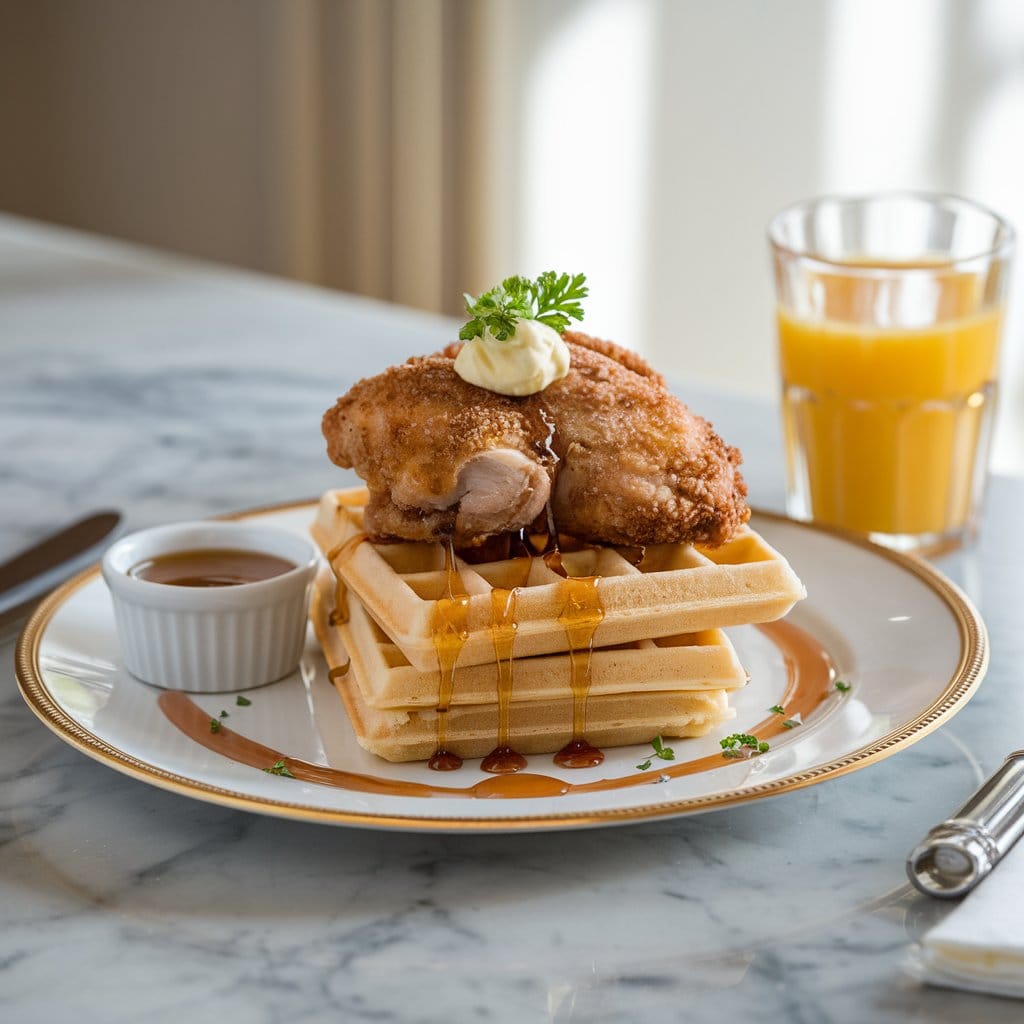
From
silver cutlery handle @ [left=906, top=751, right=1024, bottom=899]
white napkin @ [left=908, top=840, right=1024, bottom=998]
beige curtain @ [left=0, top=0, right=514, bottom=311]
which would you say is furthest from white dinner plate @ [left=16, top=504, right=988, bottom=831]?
beige curtain @ [left=0, top=0, right=514, bottom=311]

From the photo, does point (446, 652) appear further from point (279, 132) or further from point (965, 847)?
point (279, 132)

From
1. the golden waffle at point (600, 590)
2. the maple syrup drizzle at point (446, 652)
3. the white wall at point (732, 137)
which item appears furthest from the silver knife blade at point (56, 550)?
the white wall at point (732, 137)

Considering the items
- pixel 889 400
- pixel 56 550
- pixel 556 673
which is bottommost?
pixel 56 550

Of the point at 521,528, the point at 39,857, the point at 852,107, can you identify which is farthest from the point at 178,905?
the point at 852,107

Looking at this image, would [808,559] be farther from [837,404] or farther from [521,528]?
[521,528]

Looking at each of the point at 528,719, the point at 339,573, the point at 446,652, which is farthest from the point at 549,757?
the point at 339,573

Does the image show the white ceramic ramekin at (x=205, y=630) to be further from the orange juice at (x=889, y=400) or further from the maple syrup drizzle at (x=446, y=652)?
the orange juice at (x=889, y=400)

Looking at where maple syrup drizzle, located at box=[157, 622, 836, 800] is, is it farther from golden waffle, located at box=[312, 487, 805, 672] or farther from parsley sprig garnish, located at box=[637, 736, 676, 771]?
golden waffle, located at box=[312, 487, 805, 672]
